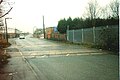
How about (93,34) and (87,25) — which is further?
(87,25)

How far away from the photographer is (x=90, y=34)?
40.6 m

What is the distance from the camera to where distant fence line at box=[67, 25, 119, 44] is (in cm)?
2926

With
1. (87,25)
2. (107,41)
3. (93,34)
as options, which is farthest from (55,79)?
(87,25)

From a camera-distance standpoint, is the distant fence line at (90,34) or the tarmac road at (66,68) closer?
the tarmac road at (66,68)

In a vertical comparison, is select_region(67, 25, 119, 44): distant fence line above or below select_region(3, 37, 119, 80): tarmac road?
above

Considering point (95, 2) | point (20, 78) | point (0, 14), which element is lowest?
point (20, 78)

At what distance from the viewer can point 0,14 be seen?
15719mm

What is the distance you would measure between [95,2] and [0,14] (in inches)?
1636

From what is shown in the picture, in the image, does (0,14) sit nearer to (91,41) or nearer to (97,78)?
(97,78)

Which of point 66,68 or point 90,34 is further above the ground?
point 90,34

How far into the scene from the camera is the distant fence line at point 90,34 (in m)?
29.3

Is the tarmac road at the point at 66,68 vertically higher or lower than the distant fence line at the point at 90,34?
lower

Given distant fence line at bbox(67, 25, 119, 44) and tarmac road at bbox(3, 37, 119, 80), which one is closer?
tarmac road at bbox(3, 37, 119, 80)

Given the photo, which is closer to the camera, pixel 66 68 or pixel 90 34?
pixel 66 68
